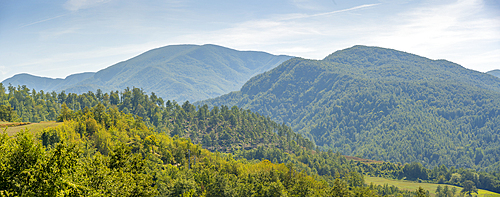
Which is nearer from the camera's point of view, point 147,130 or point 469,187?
point 147,130

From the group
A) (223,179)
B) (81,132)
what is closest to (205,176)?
(223,179)

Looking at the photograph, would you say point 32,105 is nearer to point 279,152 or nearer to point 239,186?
point 239,186

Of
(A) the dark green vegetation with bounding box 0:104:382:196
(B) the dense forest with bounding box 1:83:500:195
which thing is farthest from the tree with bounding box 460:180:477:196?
(A) the dark green vegetation with bounding box 0:104:382:196

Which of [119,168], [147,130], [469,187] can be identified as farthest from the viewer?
[469,187]

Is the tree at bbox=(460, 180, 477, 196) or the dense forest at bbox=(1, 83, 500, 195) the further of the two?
the tree at bbox=(460, 180, 477, 196)

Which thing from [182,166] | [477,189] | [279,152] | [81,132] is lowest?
[477,189]

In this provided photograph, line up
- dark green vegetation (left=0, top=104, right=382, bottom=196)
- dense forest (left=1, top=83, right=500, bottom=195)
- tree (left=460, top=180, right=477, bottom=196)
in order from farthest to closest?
tree (left=460, top=180, right=477, bottom=196) < dense forest (left=1, top=83, right=500, bottom=195) < dark green vegetation (left=0, top=104, right=382, bottom=196)

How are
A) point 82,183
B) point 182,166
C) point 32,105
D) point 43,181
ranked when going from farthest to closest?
1. point 32,105
2. point 182,166
3. point 82,183
4. point 43,181

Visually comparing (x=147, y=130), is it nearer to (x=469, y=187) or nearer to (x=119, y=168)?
(x=119, y=168)

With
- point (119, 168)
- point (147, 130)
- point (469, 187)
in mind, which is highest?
point (119, 168)

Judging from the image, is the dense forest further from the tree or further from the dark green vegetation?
the tree

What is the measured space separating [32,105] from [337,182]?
122938mm

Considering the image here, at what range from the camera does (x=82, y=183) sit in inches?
987

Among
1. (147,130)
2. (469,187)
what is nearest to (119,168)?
(147,130)
